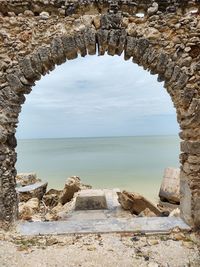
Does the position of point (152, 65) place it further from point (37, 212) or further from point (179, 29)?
point (37, 212)

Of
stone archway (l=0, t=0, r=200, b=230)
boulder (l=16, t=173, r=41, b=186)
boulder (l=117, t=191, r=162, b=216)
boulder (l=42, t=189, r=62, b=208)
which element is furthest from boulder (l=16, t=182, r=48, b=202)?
stone archway (l=0, t=0, r=200, b=230)

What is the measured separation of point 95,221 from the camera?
4742 mm

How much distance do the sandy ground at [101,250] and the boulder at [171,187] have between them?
3.70 m

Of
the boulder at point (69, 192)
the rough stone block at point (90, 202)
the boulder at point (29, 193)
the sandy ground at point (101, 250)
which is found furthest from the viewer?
the boulder at point (29, 193)

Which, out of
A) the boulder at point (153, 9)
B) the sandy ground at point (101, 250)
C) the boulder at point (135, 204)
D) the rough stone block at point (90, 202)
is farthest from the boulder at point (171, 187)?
the boulder at point (153, 9)

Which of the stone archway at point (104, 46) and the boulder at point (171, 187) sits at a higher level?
the stone archway at point (104, 46)

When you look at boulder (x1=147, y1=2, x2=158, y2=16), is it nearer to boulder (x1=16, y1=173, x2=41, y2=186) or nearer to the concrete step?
the concrete step

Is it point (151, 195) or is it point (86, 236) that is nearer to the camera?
point (86, 236)

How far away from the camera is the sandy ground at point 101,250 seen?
3.50 meters

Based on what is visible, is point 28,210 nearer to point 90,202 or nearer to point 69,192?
point 90,202

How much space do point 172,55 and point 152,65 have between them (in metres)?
0.34

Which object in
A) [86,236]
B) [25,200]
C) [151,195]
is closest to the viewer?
[86,236]

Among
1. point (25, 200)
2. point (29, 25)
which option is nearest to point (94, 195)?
point (25, 200)

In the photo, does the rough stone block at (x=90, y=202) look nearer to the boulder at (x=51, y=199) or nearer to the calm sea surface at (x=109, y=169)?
the boulder at (x=51, y=199)
